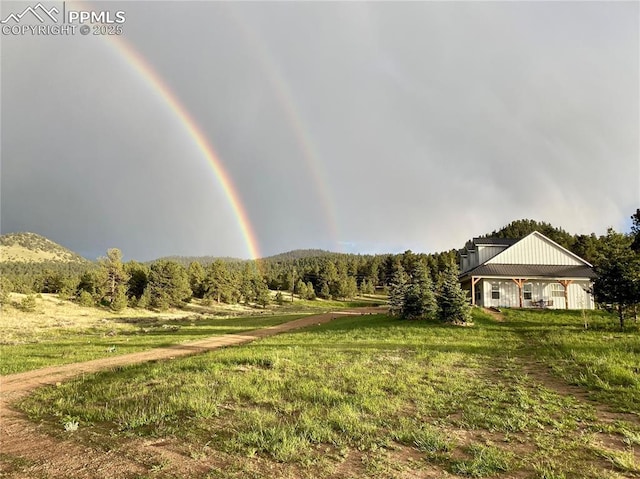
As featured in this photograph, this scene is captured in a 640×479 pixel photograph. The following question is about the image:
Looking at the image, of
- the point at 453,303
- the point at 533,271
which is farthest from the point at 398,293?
the point at 533,271

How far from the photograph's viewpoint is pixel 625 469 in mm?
4988

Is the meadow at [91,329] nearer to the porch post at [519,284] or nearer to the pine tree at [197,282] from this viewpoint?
the pine tree at [197,282]

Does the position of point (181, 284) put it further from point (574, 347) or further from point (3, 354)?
point (574, 347)

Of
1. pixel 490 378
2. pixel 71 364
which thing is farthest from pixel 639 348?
pixel 71 364

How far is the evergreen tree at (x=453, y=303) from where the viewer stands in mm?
23631

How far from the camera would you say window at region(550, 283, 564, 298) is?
104 feet

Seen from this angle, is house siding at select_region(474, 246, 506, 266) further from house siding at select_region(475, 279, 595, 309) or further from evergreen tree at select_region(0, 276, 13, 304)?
evergreen tree at select_region(0, 276, 13, 304)

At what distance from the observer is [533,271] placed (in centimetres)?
3153

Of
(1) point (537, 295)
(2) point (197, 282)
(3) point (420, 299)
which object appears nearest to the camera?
(3) point (420, 299)

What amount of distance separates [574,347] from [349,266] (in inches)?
4077

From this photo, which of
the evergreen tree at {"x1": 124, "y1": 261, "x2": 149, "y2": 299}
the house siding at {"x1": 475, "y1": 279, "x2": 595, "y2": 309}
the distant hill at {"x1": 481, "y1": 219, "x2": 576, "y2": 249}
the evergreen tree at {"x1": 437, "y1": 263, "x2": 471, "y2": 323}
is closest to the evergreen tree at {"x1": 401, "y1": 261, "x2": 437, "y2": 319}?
the evergreen tree at {"x1": 437, "y1": 263, "x2": 471, "y2": 323}

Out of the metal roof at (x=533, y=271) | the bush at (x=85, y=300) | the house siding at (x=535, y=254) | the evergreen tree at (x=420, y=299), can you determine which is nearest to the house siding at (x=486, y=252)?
the house siding at (x=535, y=254)

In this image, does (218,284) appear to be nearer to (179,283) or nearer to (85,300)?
(179,283)

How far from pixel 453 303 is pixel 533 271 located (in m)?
12.4
